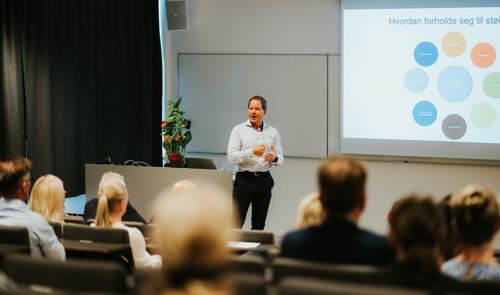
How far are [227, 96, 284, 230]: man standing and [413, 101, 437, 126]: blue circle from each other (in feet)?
5.97

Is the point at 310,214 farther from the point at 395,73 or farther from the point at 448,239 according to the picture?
the point at 395,73

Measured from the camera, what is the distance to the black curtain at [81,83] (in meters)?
5.20

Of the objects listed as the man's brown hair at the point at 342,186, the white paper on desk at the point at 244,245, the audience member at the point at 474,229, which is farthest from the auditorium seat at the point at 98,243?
the audience member at the point at 474,229

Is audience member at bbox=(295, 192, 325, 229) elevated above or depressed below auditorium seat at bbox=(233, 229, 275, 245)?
above

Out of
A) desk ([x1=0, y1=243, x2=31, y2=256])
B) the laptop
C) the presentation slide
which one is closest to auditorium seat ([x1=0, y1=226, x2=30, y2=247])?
desk ([x1=0, y1=243, x2=31, y2=256])

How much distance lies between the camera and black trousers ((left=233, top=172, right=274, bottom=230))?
17.6 ft

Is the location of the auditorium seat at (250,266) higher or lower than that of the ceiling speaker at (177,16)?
lower

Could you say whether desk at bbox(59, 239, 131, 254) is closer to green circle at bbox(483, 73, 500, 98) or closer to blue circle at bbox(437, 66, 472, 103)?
blue circle at bbox(437, 66, 472, 103)

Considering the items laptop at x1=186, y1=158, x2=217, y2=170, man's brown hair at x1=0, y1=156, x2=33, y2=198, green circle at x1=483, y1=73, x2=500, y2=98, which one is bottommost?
laptop at x1=186, y1=158, x2=217, y2=170

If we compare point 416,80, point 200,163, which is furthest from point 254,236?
point 416,80

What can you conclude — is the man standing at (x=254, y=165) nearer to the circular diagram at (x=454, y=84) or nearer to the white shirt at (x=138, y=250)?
the circular diagram at (x=454, y=84)

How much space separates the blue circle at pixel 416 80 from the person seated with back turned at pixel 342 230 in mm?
4474

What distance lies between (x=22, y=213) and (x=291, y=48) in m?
4.34

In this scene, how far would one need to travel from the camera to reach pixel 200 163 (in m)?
5.65
